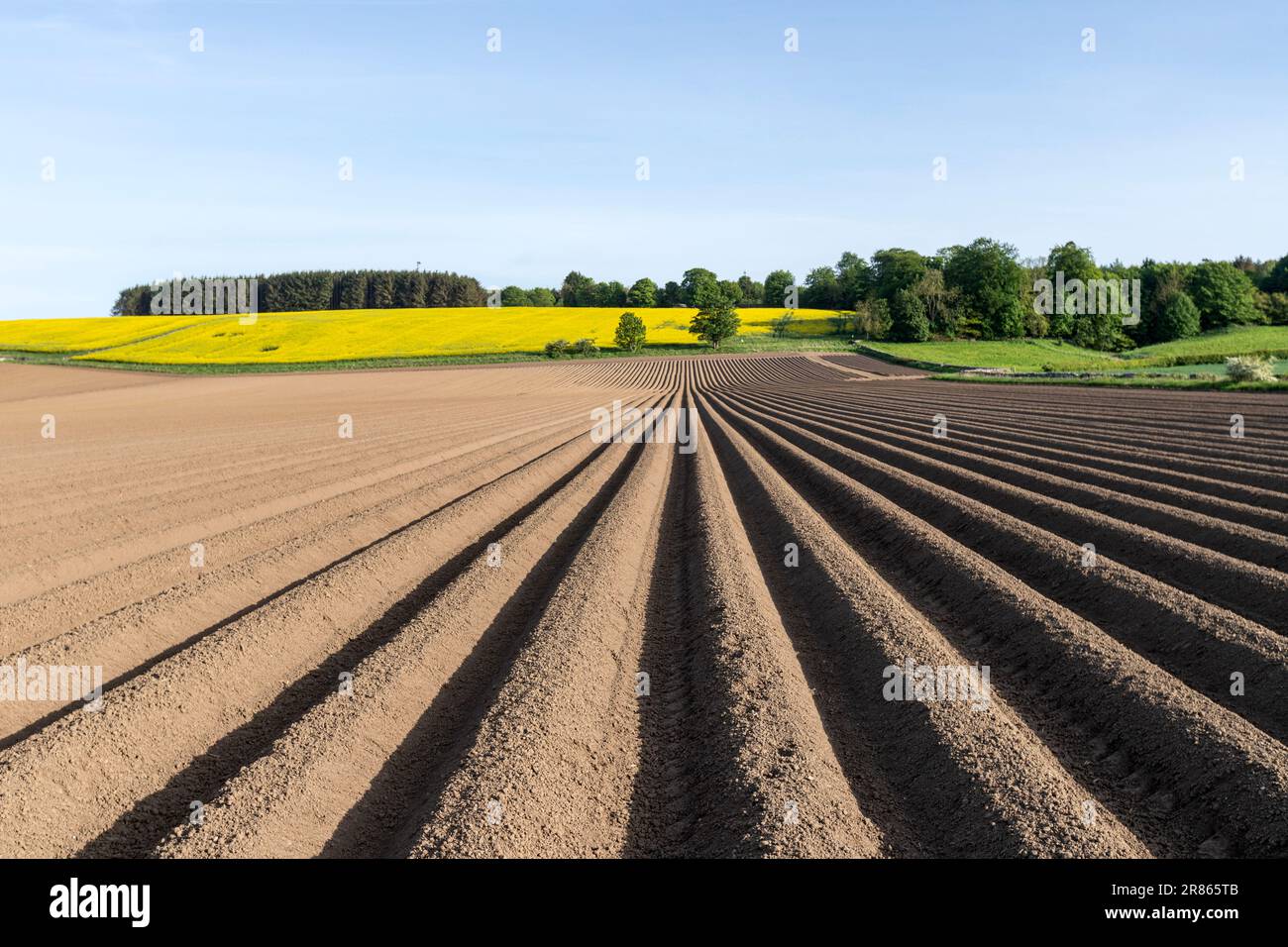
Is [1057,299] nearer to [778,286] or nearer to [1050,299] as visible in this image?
[1050,299]

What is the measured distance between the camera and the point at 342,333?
258ft

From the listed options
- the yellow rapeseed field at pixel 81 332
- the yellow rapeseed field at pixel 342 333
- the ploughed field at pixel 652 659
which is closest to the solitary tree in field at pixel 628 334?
the yellow rapeseed field at pixel 342 333

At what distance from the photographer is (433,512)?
40.4 feet

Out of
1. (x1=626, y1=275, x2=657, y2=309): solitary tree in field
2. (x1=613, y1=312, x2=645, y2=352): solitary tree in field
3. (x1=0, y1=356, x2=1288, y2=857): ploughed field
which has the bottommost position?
(x1=0, y1=356, x2=1288, y2=857): ploughed field

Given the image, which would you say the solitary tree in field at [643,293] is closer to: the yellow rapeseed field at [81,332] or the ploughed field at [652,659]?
the yellow rapeseed field at [81,332]

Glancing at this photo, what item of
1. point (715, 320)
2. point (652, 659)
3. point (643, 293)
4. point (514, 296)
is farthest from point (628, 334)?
point (652, 659)

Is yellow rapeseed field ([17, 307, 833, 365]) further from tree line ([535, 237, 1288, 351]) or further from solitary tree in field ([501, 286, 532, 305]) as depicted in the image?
solitary tree in field ([501, 286, 532, 305])

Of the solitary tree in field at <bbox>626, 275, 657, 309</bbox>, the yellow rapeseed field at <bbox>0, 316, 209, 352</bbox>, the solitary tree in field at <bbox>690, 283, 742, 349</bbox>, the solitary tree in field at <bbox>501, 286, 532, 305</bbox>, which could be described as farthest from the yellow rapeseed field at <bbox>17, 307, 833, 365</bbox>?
the solitary tree in field at <bbox>501, 286, 532, 305</bbox>

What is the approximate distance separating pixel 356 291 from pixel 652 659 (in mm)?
114862

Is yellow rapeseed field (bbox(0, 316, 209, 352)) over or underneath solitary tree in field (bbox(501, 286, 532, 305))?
underneath

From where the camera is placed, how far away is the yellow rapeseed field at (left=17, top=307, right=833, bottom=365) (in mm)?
70062

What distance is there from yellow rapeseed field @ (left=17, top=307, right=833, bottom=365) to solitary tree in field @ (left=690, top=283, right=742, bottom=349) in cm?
295
